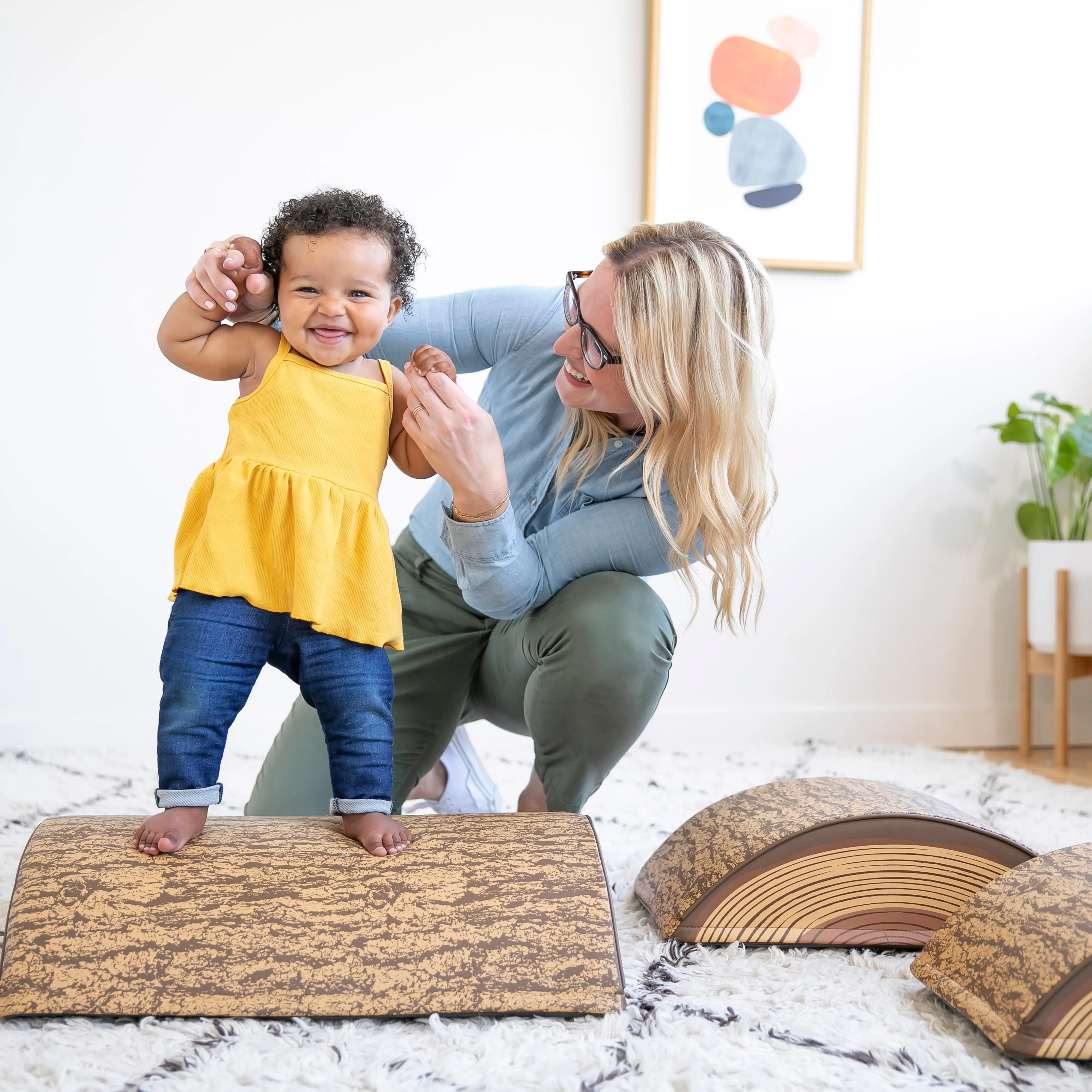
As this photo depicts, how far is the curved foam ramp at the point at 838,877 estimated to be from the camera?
46.1 inches

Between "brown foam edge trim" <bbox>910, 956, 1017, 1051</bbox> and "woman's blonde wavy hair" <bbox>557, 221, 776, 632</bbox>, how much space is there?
454 millimetres

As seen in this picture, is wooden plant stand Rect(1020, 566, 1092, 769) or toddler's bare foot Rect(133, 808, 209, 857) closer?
toddler's bare foot Rect(133, 808, 209, 857)

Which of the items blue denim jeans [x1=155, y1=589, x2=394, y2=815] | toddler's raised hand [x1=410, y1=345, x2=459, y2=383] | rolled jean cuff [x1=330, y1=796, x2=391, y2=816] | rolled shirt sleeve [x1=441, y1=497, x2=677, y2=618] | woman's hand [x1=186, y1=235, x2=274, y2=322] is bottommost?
rolled jean cuff [x1=330, y1=796, x2=391, y2=816]

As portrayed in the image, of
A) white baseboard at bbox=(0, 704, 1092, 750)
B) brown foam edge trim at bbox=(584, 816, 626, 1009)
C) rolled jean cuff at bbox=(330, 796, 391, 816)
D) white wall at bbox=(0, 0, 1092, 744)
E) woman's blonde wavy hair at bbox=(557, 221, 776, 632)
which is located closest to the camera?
brown foam edge trim at bbox=(584, 816, 626, 1009)

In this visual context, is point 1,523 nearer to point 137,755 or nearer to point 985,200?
point 137,755

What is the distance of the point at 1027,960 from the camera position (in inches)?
37.1

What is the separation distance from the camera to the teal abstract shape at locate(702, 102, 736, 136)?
2.42m

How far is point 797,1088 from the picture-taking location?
85 cm

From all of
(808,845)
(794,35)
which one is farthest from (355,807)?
(794,35)

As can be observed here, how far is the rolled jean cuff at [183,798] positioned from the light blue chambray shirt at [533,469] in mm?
415

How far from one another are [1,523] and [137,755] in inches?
25.2

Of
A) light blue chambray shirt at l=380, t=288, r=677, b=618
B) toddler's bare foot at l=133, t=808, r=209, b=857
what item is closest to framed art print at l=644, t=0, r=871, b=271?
light blue chambray shirt at l=380, t=288, r=677, b=618

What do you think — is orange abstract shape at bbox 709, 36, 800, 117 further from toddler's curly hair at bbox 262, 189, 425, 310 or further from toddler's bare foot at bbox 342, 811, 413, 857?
toddler's bare foot at bbox 342, 811, 413, 857

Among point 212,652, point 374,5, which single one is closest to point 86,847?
point 212,652
